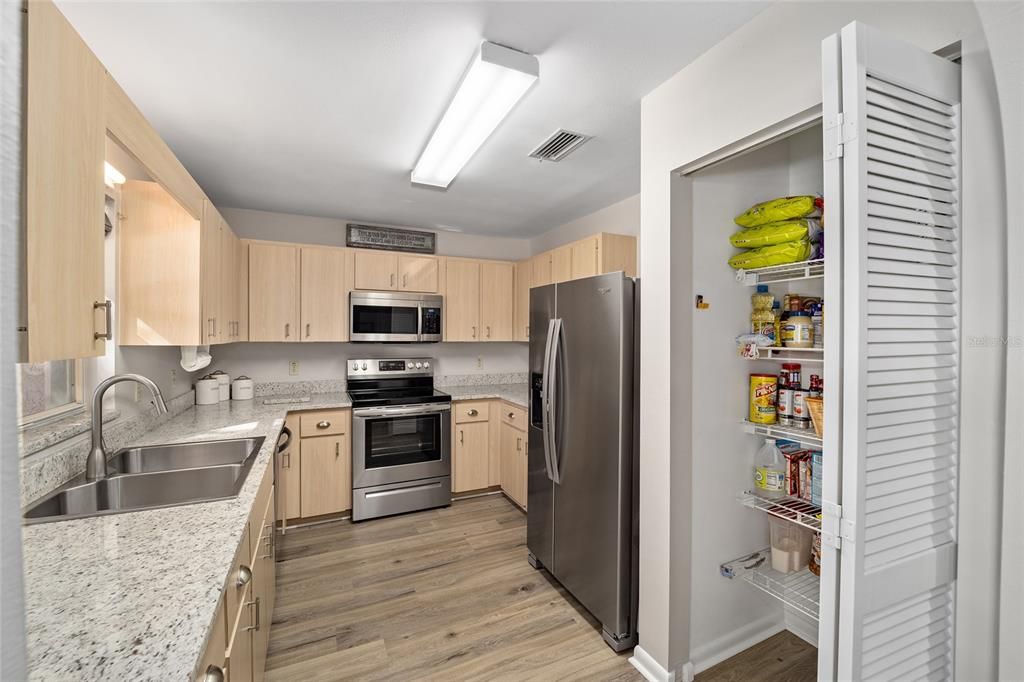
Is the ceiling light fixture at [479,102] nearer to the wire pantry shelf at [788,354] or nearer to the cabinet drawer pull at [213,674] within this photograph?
the wire pantry shelf at [788,354]

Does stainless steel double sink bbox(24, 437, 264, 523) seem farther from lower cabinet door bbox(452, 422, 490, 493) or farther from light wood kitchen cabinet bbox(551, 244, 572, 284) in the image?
light wood kitchen cabinet bbox(551, 244, 572, 284)

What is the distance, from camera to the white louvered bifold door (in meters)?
0.93

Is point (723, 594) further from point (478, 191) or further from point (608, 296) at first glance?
point (478, 191)

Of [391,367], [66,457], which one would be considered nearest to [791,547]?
[66,457]

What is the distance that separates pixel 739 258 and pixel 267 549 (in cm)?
246

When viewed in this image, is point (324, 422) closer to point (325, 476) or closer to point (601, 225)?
point (325, 476)

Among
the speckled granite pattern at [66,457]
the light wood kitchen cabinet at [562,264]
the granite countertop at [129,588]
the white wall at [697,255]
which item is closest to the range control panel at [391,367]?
the light wood kitchen cabinet at [562,264]

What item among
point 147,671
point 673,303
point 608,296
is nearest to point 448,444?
point 608,296

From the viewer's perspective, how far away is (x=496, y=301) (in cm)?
446

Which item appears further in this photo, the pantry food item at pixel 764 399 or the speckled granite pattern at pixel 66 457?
the pantry food item at pixel 764 399

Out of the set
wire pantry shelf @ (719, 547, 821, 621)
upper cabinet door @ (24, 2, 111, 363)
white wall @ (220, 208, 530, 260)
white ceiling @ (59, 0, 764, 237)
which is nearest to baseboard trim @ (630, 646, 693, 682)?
wire pantry shelf @ (719, 547, 821, 621)

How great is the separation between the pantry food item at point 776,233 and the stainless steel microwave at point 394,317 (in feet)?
8.98

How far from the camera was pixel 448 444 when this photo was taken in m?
A: 3.88

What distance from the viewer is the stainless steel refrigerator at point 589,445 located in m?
2.12
